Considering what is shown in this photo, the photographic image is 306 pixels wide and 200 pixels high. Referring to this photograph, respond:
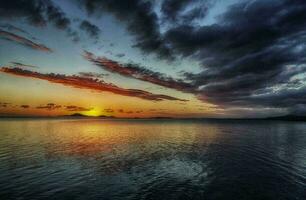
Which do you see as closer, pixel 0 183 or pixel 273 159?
pixel 0 183

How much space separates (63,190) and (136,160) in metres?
15.7

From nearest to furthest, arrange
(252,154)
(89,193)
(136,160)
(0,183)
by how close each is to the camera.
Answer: (89,193) < (0,183) < (136,160) < (252,154)

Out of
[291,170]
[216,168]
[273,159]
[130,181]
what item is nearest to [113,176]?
[130,181]

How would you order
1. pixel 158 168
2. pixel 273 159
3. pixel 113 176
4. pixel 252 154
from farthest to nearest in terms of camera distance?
pixel 252 154 → pixel 273 159 → pixel 158 168 → pixel 113 176

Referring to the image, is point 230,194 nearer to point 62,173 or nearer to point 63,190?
point 63,190

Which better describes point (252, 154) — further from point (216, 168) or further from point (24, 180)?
point (24, 180)

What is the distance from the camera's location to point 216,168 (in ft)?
105

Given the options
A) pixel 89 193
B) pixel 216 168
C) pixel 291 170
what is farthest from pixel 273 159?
pixel 89 193

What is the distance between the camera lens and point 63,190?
21.9 m

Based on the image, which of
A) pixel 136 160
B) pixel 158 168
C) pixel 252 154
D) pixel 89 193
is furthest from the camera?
pixel 252 154

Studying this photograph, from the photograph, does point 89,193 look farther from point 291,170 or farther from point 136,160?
point 291,170

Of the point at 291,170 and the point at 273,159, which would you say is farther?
the point at 273,159

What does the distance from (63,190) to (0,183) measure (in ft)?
23.3

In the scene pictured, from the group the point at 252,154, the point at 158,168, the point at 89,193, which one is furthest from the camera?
the point at 252,154
